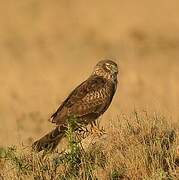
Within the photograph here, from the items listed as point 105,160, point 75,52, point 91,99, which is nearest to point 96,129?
point 91,99

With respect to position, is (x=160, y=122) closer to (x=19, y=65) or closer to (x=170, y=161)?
(x=170, y=161)

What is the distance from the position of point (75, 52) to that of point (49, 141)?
1506cm

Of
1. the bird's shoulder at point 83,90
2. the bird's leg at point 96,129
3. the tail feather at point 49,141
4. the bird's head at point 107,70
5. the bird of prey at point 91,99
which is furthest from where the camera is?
the bird's head at point 107,70

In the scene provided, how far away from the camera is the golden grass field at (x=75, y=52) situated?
19945 mm

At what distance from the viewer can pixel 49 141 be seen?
10.4m

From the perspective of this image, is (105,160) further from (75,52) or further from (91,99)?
(75,52)

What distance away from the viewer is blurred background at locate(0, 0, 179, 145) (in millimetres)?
20003

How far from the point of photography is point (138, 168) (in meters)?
8.83

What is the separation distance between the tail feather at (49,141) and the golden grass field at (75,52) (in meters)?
4.52

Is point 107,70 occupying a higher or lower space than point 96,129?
higher

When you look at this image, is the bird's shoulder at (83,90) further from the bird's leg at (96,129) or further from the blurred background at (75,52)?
the blurred background at (75,52)

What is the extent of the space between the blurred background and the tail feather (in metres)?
4.72

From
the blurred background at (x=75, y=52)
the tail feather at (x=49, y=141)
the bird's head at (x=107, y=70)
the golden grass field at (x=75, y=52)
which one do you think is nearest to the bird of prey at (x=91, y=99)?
the bird's head at (x=107, y=70)

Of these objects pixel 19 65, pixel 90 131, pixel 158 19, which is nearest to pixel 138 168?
pixel 90 131
